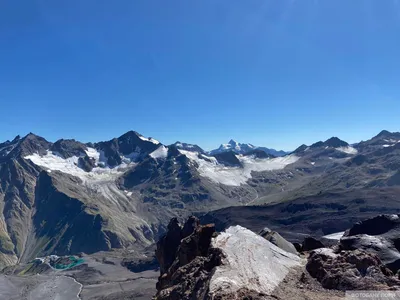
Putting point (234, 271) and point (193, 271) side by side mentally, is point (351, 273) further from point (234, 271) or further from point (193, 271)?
point (193, 271)

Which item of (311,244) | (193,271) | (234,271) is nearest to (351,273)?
(234,271)

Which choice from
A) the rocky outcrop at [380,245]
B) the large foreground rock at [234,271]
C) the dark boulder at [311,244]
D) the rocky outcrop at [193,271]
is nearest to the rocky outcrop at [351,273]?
the large foreground rock at [234,271]

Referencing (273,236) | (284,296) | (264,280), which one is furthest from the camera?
(273,236)

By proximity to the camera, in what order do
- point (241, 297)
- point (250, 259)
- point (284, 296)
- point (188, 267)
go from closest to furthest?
1. point (241, 297)
2. point (284, 296)
3. point (250, 259)
4. point (188, 267)

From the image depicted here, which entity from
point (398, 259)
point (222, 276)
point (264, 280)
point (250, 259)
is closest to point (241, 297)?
point (222, 276)

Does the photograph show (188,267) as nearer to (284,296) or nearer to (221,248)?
(221,248)

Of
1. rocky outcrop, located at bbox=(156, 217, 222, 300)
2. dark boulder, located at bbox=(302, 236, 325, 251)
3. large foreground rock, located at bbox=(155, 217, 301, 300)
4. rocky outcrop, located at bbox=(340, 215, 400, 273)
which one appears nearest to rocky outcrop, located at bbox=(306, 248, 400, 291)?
large foreground rock, located at bbox=(155, 217, 301, 300)
